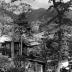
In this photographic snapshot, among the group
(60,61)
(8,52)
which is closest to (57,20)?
(60,61)

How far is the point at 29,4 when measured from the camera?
87.6 feet

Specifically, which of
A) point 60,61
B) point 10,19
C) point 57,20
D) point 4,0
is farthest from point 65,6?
point 4,0

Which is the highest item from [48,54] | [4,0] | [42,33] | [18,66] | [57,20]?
[4,0]

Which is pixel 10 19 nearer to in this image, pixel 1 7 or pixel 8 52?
pixel 1 7

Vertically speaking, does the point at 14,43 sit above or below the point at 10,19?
below

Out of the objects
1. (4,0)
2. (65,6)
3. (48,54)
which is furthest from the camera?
(4,0)

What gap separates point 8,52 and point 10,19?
6840mm

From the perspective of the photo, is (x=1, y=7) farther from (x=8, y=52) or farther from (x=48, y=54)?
(x=48, y=54)

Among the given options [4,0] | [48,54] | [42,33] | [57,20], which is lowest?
[48,54]

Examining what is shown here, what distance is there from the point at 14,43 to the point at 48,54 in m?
8.27

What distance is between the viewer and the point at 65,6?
20094mm

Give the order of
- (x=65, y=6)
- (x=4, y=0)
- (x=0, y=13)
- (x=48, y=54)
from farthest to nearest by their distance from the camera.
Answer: (x=4, y=0), (x=0, y=13), (x=48, y=54), (x=65, y=6)

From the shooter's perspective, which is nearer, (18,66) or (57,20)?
(57,20)

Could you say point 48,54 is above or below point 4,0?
below
